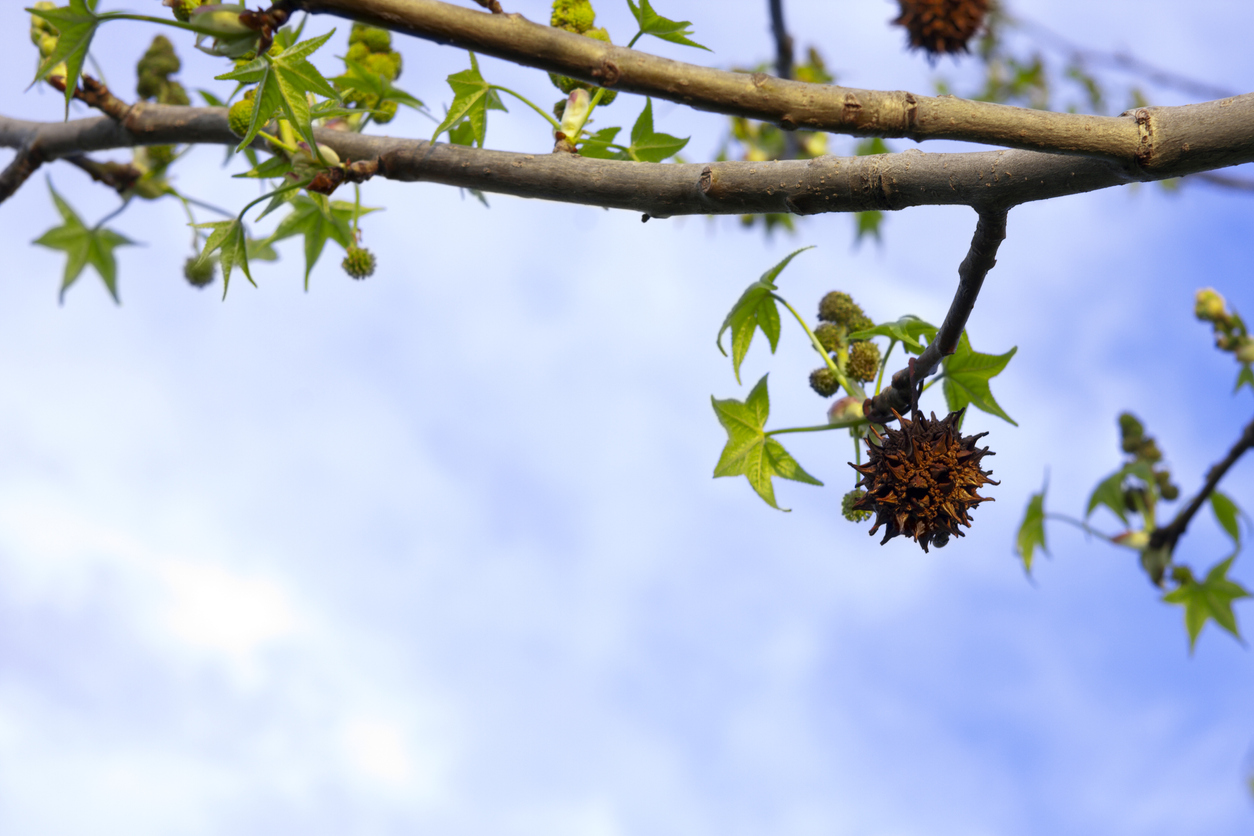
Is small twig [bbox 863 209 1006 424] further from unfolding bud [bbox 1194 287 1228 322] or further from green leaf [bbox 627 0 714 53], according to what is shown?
unfolding bud [bbox 1194 287 1228 322]

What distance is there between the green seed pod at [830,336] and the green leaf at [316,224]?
150 centimetres

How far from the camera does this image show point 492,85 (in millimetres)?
2389

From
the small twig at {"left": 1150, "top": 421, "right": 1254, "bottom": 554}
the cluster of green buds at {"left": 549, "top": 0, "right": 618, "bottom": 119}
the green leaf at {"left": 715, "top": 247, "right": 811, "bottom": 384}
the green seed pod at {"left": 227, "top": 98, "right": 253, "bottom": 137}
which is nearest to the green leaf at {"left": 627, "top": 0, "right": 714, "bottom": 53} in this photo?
the cluster of green buds at {"left": 549, "top": 0, "right": 618, "bottom": 119}

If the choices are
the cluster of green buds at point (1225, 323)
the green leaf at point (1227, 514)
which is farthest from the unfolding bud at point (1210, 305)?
the green leaf at point (1227, 514)

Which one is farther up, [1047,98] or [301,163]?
[1047,98]

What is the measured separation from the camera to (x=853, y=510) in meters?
2.21

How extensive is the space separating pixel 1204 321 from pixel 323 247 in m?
3.57

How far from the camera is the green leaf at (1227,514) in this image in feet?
13.7

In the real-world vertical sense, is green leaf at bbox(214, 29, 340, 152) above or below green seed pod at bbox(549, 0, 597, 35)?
below

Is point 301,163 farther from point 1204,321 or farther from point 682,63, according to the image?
point 1204,321

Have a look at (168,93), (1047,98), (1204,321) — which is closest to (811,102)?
(168,93)

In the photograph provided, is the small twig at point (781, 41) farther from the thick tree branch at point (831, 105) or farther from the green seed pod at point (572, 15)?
the thick tree branch at point (831, 105)

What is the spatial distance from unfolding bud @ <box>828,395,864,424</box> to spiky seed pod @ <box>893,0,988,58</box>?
8.76ft

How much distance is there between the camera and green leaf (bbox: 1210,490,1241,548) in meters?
4.18
